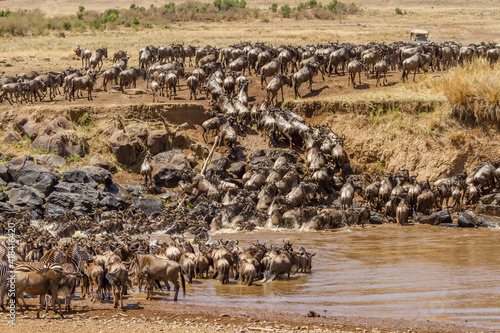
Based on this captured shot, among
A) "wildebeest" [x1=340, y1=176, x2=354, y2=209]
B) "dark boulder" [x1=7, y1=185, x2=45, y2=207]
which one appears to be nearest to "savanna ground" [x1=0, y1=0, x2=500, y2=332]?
"dark boulder" [x1=7, y1=185, x2=45, y2=207]

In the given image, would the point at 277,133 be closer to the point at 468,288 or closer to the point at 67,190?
the point at 67,190

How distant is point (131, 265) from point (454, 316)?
5635 millimetres

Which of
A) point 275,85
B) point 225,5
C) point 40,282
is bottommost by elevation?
point 40,282

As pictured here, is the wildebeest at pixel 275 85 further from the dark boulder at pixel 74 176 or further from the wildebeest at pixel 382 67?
the dark boulder at pixel 74 176

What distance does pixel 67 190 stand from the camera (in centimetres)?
1870

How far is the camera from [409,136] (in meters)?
21.0

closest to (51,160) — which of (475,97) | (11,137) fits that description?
(11,137)

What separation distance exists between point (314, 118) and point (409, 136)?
3.94 m

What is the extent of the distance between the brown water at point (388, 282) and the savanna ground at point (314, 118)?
0.72m

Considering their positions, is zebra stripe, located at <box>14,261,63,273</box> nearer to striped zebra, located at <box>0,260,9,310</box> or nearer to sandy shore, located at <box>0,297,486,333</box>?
striped zebra, located at <box>0,260,9,310</box>

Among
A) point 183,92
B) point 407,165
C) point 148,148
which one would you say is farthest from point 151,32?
point 407,165

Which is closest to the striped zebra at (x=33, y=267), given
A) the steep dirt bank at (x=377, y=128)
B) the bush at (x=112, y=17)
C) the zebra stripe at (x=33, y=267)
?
the zebra stripe at (x=33, y=267)

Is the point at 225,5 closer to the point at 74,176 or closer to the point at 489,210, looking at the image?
the point at 74,176

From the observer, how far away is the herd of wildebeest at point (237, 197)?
430 inches
